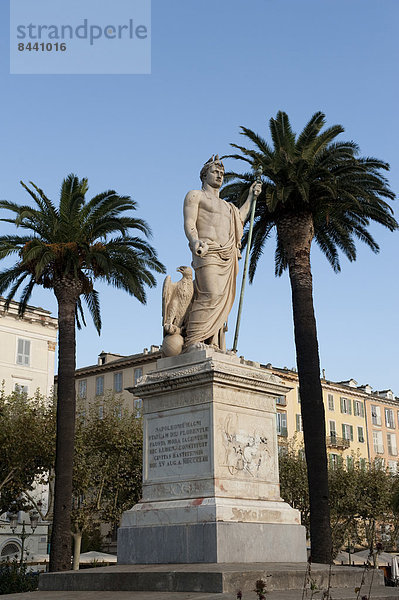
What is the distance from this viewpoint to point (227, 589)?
8539 mm

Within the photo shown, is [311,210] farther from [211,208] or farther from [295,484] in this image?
[295,484]

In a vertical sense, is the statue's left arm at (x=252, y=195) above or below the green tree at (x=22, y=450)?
above

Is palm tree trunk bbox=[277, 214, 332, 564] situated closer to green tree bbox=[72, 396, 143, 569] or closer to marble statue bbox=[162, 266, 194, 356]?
marble statue bbox=[162, 266, 194, 356]

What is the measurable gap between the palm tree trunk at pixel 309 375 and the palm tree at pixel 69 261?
5.97m

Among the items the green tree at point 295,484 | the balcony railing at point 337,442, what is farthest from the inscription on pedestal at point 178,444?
the balcony railing at point 337,442

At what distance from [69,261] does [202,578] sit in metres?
18.3

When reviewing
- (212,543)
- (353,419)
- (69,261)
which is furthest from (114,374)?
(212,543)

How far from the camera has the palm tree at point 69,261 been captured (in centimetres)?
2455

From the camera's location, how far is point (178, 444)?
11.3m

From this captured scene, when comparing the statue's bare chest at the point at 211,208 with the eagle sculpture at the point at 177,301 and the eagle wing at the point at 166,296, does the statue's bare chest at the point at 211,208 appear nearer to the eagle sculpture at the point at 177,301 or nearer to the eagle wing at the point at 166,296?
the eagle sculpture at the point at 177,301

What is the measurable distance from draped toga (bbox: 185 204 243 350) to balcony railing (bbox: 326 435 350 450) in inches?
2395

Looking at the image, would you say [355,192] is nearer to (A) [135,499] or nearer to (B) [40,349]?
(A) [135,499]

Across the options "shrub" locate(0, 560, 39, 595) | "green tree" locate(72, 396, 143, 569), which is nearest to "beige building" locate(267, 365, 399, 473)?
"green tree" locate(72, 396, 143, 569)

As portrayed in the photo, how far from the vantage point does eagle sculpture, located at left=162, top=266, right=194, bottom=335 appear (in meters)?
12.4
